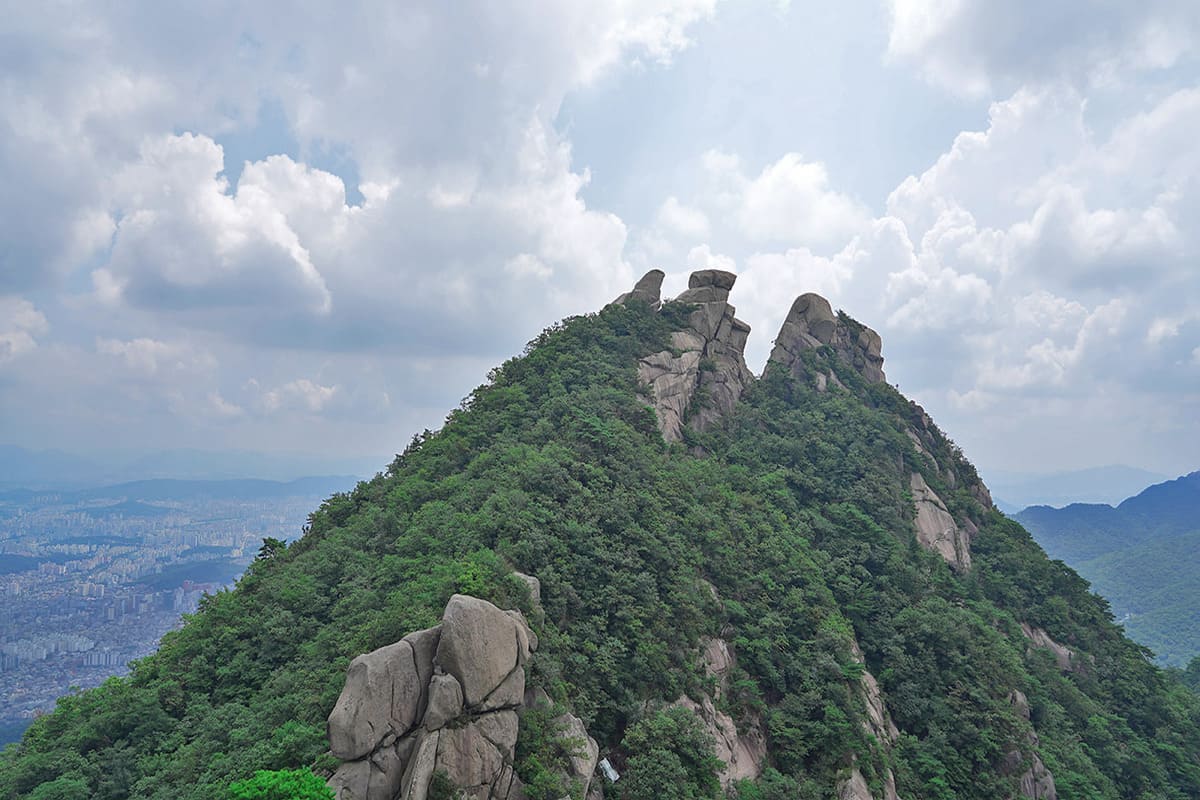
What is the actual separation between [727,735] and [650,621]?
15.6 feet

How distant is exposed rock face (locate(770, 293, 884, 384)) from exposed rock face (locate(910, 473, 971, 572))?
14.8 m

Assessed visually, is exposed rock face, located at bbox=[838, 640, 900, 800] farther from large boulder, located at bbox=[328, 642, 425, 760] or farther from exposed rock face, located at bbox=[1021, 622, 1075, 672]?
exposed rock face, located at bbox=[1021, 622, 1075, 672]

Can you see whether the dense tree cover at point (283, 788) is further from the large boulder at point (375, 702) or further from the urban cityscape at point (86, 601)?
the urban cityscape at point (86, 601)

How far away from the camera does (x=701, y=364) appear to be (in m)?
49.1

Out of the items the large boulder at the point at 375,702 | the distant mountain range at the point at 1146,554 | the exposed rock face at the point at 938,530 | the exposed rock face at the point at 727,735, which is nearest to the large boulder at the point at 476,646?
the large boulder at the point at 375,702

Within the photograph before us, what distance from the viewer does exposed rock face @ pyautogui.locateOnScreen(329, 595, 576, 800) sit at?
13594mm

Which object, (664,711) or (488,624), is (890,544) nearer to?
(664,711)

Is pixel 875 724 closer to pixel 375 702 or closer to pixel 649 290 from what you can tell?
pixel 375 702

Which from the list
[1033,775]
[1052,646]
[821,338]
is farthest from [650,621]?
[821,338]

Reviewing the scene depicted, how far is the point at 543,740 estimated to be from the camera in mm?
15812

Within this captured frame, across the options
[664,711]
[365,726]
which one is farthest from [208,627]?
[664,711]

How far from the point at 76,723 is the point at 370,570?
9499mm

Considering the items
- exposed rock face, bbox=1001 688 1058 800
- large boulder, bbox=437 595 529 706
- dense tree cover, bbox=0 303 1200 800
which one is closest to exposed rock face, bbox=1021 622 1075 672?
dense tree cover, bbox=0 303 1200 800

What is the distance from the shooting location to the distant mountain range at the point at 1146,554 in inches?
3295
